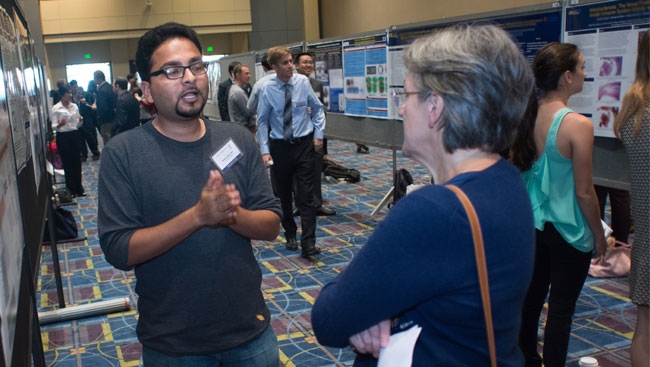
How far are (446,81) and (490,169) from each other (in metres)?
0.18

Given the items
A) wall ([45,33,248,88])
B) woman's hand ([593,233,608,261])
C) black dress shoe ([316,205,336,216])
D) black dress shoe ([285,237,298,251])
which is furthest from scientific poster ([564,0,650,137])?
wall ([45,33,248,88])

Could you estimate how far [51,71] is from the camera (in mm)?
19812

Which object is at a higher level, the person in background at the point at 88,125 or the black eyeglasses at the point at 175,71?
the black eyeglasses at the point at 175,71

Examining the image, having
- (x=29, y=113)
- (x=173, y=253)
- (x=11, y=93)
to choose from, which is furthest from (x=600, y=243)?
(x=29, y=113)

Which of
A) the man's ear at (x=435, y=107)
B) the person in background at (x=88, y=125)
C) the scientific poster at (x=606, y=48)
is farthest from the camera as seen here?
the person in background at (x=88, y=125)

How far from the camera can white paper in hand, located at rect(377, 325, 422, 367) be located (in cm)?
100

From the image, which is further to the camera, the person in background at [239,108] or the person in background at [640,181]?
the person in background at [239,108]

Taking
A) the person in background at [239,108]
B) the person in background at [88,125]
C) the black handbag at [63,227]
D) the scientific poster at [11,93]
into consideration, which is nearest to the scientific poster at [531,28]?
the scientific poster at [11,93]

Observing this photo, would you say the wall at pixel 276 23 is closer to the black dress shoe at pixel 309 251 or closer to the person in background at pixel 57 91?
the person in background at pixel 57 91

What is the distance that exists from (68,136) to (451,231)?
305 inches

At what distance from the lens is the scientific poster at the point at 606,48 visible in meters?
3.09

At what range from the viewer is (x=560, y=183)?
2.37 m

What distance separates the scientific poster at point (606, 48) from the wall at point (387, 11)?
23.5 ft

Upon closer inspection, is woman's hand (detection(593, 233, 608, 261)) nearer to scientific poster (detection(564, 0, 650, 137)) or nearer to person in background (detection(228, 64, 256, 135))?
scientific poster (detection(564, 0, 650, 137))
